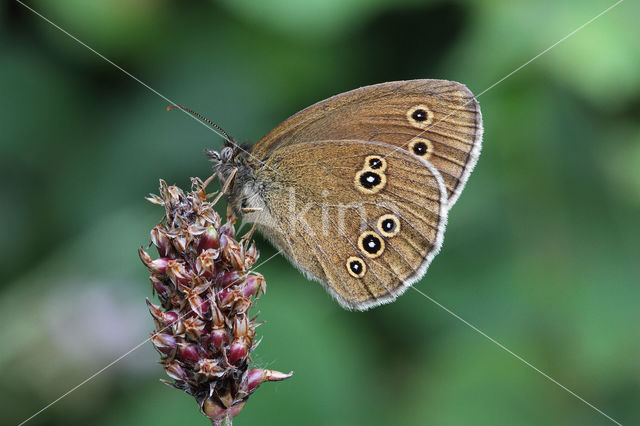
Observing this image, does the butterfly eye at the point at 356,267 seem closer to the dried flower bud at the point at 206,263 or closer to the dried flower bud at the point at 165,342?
the dried flower bud at the point at 206,263

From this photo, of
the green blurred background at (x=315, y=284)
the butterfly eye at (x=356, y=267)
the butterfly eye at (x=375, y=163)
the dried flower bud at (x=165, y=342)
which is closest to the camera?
the dried flower bud at (x=165, y=342)

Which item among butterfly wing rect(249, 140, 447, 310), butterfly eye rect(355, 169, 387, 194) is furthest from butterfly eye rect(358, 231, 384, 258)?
butterfly eye rect(355, 169, 387, 194)

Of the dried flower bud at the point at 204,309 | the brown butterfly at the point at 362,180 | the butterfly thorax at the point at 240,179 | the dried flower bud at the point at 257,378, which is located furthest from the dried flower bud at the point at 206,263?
the butterfly thorax at the point at 240,179

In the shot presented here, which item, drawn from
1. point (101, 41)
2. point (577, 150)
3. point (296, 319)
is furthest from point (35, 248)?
point (577, 150)

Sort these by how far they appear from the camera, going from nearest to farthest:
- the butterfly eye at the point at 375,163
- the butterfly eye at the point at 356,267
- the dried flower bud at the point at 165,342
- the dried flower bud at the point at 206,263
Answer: the dried flower bud at the point at 165,342 < the dried flower bud at the point at 206,263 < the butterfly eye at the point at 356,267 < the butterfly eye at the point at 375,163

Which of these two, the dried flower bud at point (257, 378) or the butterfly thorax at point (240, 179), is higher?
the butterfly thorax at point (240, 179)

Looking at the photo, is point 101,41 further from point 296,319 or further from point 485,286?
point 485,286

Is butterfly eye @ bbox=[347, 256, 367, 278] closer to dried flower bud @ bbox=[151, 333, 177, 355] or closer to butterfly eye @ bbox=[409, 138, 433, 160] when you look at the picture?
butterfly eye @ bbox=[409, 138, 433, 160]

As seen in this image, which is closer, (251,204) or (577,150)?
(251,204)
